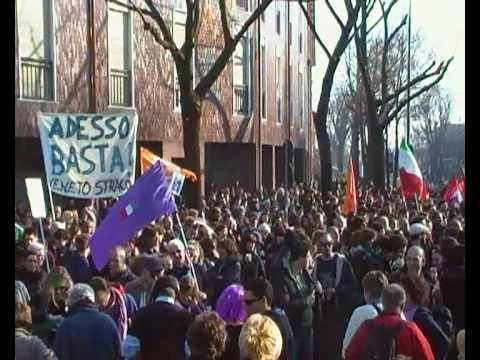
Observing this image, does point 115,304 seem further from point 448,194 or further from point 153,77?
point 153,77

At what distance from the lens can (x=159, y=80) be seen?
28531 millimetres

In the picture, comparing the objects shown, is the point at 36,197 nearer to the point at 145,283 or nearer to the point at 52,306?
the point at 145,283

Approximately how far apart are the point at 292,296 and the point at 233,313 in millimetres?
2152

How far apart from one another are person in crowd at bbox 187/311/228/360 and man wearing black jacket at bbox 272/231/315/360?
2966 mm

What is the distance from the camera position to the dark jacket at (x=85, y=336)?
272 inches

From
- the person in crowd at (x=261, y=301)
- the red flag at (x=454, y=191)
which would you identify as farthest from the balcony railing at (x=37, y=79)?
the person in crowd at (x=261, y=301)

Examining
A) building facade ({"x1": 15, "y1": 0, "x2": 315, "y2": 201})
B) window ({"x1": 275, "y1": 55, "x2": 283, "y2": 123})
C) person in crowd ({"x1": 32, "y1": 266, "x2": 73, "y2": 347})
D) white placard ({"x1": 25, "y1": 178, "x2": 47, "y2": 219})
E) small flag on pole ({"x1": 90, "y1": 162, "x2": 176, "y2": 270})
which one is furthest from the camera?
window ({"x1": 275, "y1": 55, "x2": 283, "y2": 123})

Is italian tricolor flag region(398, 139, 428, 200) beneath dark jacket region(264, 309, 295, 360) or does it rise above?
above

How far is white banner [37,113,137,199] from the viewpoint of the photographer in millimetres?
11609

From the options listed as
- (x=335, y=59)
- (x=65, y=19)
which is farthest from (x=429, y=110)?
(x=65, y=19)

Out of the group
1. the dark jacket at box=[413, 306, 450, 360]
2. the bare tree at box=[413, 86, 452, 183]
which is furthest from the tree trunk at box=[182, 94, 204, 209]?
the bare tree at box=[413, 86, 452, 183]

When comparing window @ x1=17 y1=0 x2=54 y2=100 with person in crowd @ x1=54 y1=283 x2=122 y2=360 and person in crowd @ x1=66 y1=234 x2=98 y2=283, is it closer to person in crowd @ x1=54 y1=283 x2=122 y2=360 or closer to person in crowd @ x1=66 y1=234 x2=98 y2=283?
person in crowd @ x1=66 y1=234 x2=98 y2=283

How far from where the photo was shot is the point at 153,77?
28.2m

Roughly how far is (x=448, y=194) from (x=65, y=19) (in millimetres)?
10335
